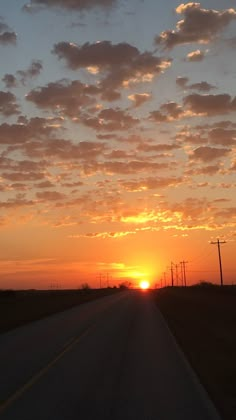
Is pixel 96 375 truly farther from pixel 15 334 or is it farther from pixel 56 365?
pixel 15 334

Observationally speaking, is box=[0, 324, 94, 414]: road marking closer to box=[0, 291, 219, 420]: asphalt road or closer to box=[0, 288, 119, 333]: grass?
box=[0, 291, 219, 420]: asphalt road

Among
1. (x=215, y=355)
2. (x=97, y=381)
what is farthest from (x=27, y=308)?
(x=97, y=381)

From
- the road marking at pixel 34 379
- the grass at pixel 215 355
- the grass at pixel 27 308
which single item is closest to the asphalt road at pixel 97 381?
the road marking at pixel 34 379

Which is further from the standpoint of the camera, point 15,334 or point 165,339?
point 15,334

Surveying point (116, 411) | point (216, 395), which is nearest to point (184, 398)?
point (216, 395)

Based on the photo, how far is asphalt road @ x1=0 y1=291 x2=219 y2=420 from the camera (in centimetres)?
954

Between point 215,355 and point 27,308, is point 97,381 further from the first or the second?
point 27,308

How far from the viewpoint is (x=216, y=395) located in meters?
11.4

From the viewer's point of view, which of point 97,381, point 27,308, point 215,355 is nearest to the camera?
point 97,381

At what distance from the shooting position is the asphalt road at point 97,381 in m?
9.54

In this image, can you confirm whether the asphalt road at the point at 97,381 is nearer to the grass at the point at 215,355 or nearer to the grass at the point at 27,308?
the grass at the point at 215,355

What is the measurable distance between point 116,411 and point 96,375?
3764 mm

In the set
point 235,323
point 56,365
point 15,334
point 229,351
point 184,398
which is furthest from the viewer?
point 235,323

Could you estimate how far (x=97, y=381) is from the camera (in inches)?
491
